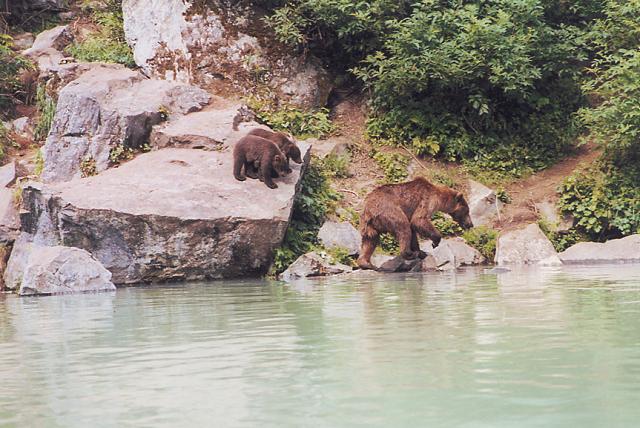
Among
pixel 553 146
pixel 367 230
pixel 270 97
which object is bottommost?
pixel 367 230

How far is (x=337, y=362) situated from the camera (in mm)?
4660

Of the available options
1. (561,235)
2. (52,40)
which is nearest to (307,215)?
(561,235)

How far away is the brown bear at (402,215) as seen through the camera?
40.4 ft

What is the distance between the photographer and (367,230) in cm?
1252

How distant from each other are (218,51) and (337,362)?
48.4ft

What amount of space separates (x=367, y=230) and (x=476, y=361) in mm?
8075

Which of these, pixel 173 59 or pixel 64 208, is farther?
pixel 173 59

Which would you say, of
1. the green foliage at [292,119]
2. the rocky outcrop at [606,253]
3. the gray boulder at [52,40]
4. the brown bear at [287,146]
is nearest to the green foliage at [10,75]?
the gray boulder at [52,40]

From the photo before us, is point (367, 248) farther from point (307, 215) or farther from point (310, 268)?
point (307, 215)

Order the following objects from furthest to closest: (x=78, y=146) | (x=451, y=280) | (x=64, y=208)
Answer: (x=78, y=146)
(x=64, y=208)
(x=451, y=280)

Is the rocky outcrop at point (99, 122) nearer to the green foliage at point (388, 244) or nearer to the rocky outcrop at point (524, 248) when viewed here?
the green foliage at point (388, 244)

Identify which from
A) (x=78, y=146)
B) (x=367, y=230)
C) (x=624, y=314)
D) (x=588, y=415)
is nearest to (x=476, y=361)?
(x=588, y=415)

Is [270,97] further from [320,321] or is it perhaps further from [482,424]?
[482,424]

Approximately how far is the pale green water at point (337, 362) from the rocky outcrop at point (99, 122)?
279 inches
